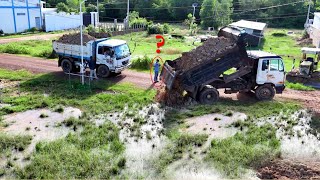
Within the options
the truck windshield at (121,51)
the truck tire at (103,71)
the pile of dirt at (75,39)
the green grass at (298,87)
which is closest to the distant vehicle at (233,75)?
the green grass at (298,87)

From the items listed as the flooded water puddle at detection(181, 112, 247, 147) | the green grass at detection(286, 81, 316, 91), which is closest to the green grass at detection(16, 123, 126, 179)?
the flooded water puddle at detection(181, 112, 247, 147)

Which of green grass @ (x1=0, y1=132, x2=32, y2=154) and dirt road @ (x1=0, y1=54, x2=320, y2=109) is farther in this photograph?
dirt road @ (x1=0, y1=54, x2=320, y2=109)

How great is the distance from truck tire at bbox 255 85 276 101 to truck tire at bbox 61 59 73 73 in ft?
37.6

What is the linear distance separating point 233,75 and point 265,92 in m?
1.96

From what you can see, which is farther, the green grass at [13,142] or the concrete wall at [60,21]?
the concrete wall at [60,21]

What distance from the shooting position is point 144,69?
22.7 meters

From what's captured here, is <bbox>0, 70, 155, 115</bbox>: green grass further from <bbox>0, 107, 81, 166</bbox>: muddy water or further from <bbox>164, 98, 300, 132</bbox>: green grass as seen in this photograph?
<bbox>164, 98, 300, 132</bbox>: green grass

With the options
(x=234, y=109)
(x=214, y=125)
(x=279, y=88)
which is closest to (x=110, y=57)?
(x=234, y=109)

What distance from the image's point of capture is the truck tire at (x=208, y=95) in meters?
15.6

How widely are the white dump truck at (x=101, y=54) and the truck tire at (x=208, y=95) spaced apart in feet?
20.2

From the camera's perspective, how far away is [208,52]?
1562 centimetres

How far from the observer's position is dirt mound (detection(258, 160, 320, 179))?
31.1 ft

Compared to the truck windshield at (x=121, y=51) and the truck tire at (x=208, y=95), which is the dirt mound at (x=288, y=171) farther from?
the truck windshield at (x=121, y=51)

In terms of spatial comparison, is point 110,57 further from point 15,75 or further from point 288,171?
point 288,171
